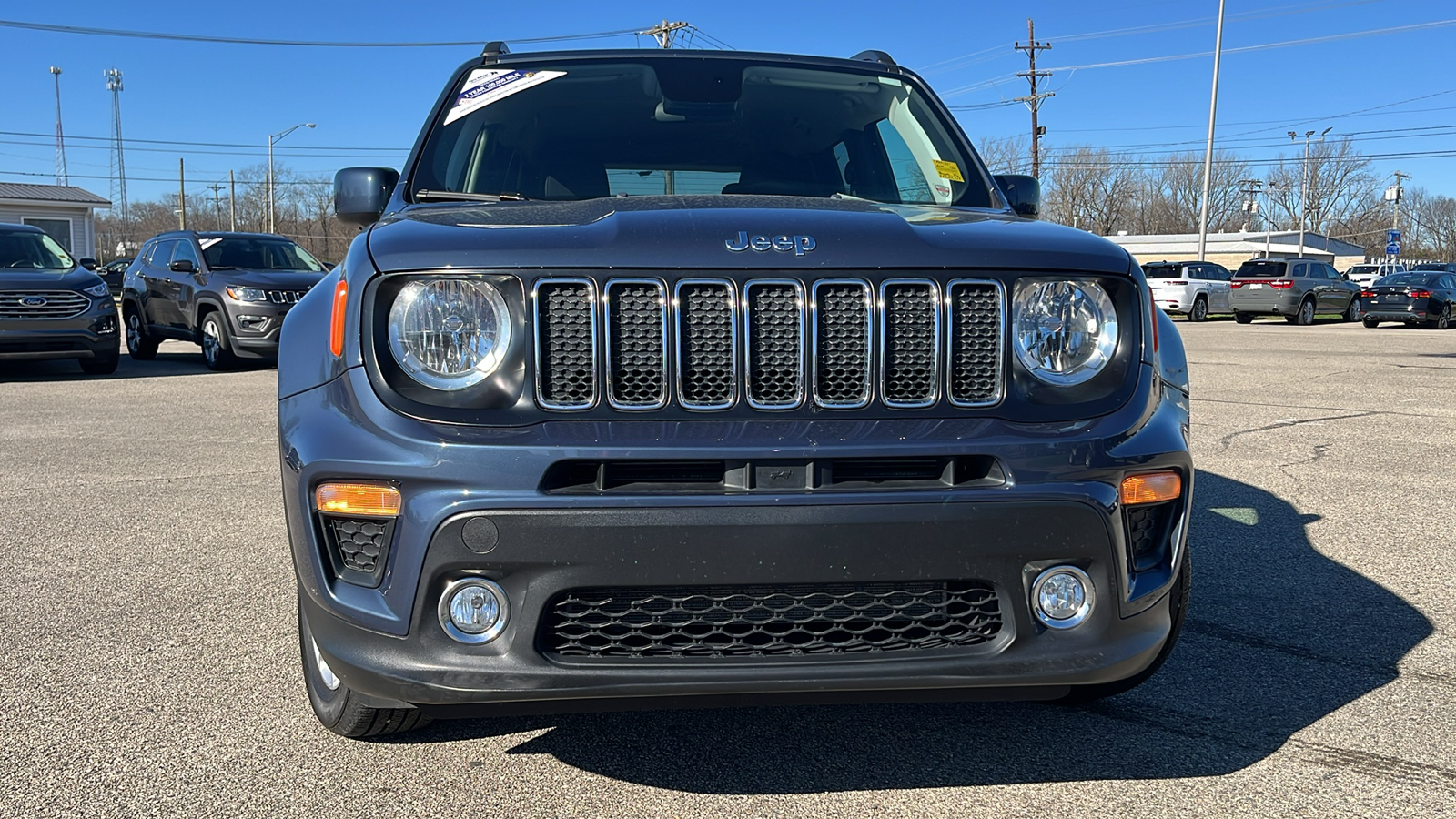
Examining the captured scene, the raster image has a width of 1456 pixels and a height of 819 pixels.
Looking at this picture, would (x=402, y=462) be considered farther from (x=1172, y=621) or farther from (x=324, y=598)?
(x=1172, y=621)

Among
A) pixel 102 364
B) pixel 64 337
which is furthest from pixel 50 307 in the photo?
pixel 102 364

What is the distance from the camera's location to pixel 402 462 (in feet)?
7.35

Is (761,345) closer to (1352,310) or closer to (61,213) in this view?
(1352,310)

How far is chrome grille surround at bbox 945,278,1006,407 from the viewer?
2436 millimetres

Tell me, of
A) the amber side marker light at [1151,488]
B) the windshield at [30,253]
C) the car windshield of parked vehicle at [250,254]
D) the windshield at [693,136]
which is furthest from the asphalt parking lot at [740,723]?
the car windshield of parked vehicle at [250,254]

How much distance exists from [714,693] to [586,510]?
442 mm

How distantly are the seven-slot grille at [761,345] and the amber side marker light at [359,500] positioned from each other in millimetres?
Answer: 346

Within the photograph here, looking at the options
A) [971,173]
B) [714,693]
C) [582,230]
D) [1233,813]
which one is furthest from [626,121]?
[1233,813]

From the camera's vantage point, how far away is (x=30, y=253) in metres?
13.1

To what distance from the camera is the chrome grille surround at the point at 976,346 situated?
→ 244 centimetres

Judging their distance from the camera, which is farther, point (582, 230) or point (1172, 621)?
point (1172, 621)

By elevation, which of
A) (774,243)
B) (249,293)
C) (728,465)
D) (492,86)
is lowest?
(249,293)

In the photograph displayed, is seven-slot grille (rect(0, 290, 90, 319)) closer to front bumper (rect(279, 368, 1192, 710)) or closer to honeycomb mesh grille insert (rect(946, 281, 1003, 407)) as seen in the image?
front bumper (rect(279, 368, 1192, 710))

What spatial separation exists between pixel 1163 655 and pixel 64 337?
12.8 meters
